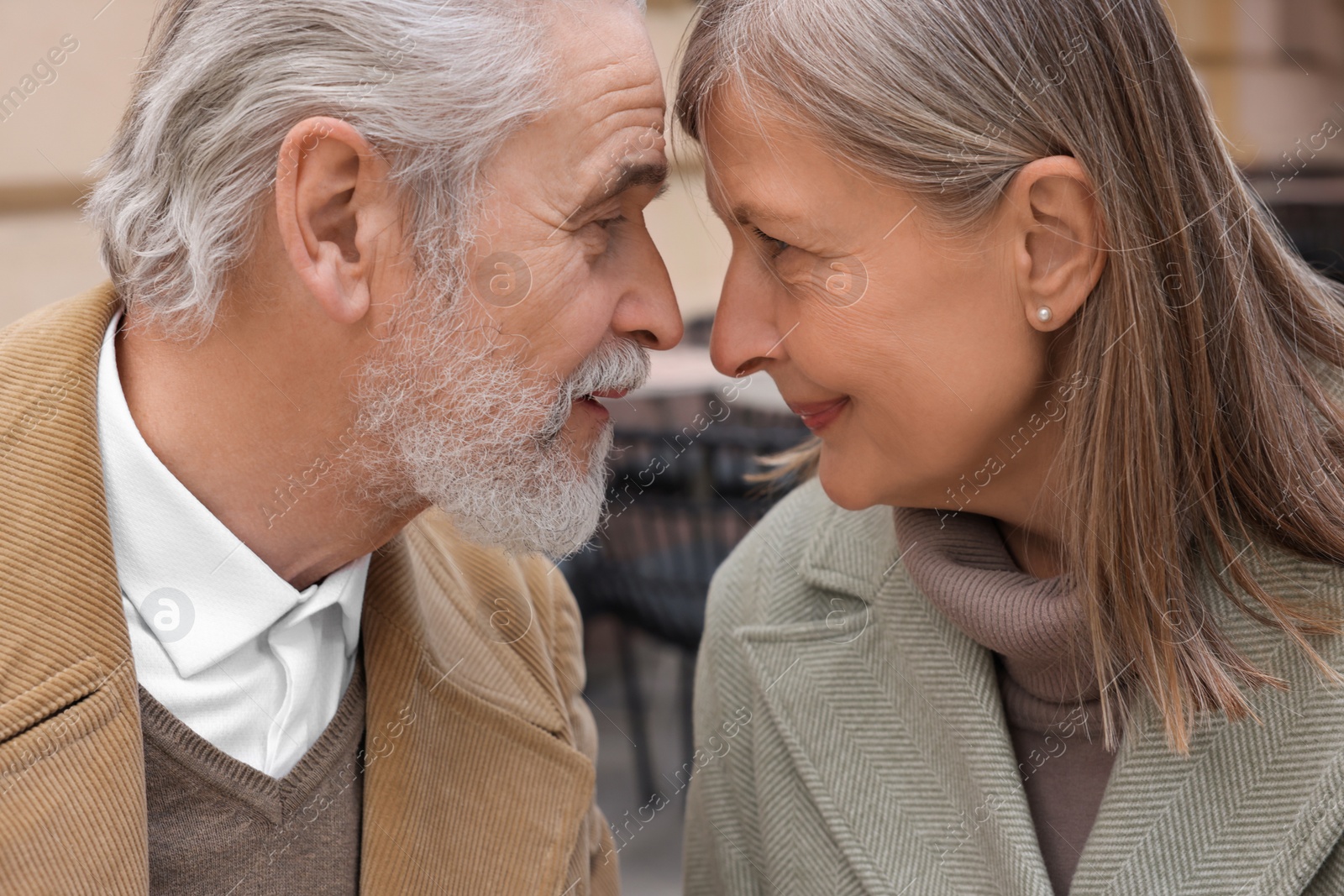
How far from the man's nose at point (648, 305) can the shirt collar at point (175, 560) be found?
55 cm

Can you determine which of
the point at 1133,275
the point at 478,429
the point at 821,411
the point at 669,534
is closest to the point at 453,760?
the point at 478,429

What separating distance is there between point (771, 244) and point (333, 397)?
22.4 inches

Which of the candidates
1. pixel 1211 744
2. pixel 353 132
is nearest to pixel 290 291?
pixel 353 132

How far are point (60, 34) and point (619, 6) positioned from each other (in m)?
2.56

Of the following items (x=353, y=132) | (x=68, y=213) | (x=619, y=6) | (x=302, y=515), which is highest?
(x=619, y=6)

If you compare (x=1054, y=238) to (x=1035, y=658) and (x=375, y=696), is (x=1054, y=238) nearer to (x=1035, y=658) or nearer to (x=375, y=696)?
(x=1035, y=658)

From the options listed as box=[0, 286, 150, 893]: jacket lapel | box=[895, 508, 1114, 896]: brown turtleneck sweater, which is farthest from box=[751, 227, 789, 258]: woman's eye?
box=[0, 286, 150, 893]: jacket lapel

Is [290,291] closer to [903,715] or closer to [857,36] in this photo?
[857,36]

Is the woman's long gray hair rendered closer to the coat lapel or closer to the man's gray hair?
the coat lapel

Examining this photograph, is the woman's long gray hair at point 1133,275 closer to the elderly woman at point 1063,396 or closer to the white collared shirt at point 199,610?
the elderly woman at point 1063,396

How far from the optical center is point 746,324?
164 centimetres

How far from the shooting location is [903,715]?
69.5 inches

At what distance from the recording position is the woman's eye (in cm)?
159

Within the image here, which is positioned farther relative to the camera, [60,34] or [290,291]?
[60,34]
